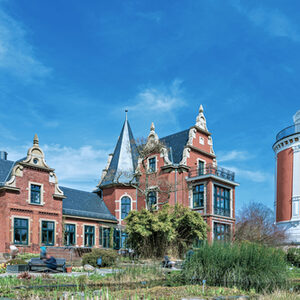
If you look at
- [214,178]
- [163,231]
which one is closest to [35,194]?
[163,231]

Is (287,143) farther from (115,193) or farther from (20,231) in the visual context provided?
(20,231)

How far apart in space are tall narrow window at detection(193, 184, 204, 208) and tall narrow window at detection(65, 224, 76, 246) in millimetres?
9694

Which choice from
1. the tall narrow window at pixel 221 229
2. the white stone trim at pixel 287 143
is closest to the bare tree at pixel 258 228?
the tall narrow window at pixel 221 229

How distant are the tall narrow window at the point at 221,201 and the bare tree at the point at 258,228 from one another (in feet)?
7.18

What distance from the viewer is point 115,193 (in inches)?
1325

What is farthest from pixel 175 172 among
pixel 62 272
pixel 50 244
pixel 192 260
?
pixel 192 260

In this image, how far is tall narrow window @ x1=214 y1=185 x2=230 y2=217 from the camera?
3047cm

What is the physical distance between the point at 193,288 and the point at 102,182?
86.2ft

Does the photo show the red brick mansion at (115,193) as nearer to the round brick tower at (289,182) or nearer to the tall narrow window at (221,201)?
the tall narrow window at (221,201)

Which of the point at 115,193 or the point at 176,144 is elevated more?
the point at 176,144

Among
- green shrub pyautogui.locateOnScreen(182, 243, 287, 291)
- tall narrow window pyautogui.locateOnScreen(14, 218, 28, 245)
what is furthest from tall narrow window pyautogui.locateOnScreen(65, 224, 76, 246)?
green shrub pyautogui.locateOnScreen(182, 243, 287, 291)

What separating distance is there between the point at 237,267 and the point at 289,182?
2432 centimetres

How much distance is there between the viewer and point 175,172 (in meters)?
31.6

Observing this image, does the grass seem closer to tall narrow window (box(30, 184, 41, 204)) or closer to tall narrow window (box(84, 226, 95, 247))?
tall narrow window (box(30, 184, 41, 204))
